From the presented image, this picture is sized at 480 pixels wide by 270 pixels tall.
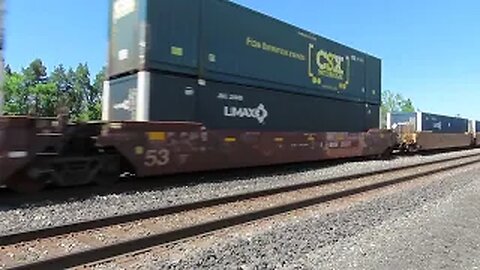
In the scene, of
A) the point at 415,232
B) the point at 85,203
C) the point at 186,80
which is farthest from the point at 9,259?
the point at 186,80

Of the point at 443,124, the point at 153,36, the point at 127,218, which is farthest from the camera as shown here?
the point at 443,124

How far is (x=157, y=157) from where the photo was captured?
31.7 feet

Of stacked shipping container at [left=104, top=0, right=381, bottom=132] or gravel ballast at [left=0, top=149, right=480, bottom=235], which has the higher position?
stacked shipping container at [left=104, top=0, right=381, bottom=132]

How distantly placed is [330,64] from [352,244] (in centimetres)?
1178

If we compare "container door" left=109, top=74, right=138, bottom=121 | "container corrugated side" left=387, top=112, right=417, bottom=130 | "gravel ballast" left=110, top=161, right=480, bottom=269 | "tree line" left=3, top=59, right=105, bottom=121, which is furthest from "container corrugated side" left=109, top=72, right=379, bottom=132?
"tree line" left=3, top=59, right=105, bottom=121

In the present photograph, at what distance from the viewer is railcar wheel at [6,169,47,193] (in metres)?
7.91

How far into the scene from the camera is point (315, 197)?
348 inches

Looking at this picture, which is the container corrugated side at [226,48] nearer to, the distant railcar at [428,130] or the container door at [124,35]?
the container door at [124,35]

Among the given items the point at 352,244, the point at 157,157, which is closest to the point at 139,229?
the point at 352,244

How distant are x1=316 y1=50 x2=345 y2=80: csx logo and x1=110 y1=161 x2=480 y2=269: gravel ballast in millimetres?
8478

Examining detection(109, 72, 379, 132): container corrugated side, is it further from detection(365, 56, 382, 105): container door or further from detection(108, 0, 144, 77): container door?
detection(365, 56, 382, 105): container door

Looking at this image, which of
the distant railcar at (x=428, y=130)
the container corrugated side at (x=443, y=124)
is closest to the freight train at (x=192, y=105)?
the distant railcar at (x=428, y=130)

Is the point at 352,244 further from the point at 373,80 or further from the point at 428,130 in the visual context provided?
the point at 428,130

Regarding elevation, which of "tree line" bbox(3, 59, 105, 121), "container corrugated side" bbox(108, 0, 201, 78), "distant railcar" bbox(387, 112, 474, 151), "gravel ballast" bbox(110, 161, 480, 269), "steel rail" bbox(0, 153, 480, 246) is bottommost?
"gravel ballast" bbox(110, 161, 480, 269)
